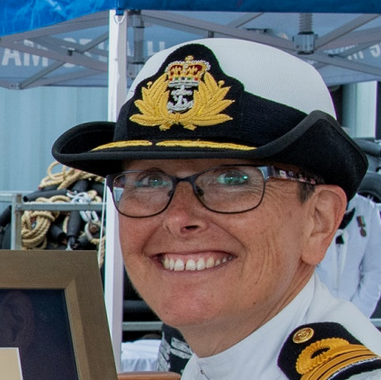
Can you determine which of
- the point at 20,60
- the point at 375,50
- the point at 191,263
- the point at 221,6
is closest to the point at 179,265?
the point at 191,263

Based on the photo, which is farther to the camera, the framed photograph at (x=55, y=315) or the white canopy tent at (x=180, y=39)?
the white canopy tent at (x=180, y=39)

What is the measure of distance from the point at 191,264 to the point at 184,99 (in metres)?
0.19

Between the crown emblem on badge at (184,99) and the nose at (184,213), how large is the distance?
0.25 feet

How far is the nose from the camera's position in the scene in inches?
38.0

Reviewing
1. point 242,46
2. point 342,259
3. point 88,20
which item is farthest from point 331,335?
point 88,20

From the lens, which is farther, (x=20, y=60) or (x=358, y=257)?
(x=20, y=60)

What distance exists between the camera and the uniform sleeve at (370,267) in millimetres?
3770

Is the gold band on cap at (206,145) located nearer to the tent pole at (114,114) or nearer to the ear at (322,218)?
the ear at (322,218)

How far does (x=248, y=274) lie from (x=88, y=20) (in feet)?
11.2

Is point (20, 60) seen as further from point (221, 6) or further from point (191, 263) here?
point (191, 263)

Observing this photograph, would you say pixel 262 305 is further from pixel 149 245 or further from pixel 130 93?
pixel 130 93

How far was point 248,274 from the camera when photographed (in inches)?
37.9

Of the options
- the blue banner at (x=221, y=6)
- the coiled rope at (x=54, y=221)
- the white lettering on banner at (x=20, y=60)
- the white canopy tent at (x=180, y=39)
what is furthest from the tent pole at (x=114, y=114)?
the white lettering on banner at (x=20, y=60)

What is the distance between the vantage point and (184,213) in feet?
3.19
